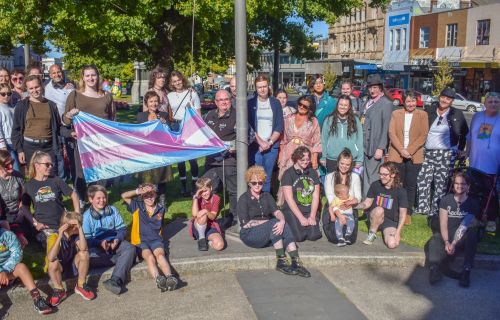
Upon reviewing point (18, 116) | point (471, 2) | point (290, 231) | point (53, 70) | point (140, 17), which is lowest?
point (290, 231)

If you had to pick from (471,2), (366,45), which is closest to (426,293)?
(471,2)

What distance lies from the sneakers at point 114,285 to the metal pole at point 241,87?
6.23ft

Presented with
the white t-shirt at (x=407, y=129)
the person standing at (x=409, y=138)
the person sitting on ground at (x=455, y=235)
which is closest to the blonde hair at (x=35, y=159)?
the person sitting on ground at (x=455, y=235)

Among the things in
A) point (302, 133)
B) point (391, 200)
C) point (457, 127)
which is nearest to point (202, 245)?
point (302, 133)

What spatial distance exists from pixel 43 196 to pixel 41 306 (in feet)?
4.98

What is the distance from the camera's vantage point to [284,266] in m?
5.88

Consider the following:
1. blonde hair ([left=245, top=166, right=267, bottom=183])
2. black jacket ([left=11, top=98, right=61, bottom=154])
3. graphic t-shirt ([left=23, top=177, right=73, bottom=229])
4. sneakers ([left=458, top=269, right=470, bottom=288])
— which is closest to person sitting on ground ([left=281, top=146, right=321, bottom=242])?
blonde hair ([left=245, top=166, right=267, bottom=183])

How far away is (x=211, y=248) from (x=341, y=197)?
177 cm

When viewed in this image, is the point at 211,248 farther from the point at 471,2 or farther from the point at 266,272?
the point at 471,2

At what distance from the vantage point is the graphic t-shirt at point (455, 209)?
6.14 meters

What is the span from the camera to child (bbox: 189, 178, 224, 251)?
6.26m

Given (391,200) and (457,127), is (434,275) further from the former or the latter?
(457,127)

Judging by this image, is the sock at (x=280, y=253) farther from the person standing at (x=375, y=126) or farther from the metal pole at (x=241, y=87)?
the person standing at (x=375, y=126)

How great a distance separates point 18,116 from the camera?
6.93 m
